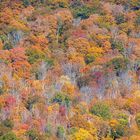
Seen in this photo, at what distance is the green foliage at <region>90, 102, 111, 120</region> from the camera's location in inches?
2147

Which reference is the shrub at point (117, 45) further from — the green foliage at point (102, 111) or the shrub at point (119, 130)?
the shrub at point (119, 130)

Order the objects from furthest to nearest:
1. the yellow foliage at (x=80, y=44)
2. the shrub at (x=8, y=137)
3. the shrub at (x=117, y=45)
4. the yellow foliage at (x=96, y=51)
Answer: the shrub at (x=117, y=45) < the yellow foliage at (x=80, y=44) < the yellow foliage at (x=96, y=51) < the shrub at (x=8, y=137)

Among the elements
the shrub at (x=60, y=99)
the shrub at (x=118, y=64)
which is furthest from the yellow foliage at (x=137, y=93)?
the shrub at (x=60, y=99)

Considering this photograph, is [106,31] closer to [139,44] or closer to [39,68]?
[139,44]

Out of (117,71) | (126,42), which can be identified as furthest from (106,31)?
(117,71)

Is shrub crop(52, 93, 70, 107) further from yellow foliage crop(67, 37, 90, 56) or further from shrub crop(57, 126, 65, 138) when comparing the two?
yellow foliage crop(67, 37, 90, 56)

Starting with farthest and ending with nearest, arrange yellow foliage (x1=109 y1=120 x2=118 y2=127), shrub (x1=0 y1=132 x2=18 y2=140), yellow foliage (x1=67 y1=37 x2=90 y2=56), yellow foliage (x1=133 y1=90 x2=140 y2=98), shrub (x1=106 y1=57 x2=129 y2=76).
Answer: yellow foliage (x1=67 y1=37 x2=90 y2=56), shrub (x1=106 y1=57 x2=129 y2=76), yellow foliage (x1=133 y1=90 x2=140 y2=98), yellow foliage (x1=109 y1=120 x2=118 y2=127), shrub (x1=0 y1=132 x2=18 y2=140)

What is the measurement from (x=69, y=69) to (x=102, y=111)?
9.35 meters

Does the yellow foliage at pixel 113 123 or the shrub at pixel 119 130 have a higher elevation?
the yellow foliage at pixel 113 123

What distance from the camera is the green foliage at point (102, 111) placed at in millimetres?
54531

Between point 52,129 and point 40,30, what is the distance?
23.3 meters

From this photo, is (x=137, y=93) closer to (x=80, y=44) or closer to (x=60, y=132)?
(x=60, y=132)

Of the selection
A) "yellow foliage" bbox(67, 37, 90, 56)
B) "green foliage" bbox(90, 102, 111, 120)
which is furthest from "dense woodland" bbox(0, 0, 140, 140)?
"yellow foliage" bbox(67, 37, 90, 56)

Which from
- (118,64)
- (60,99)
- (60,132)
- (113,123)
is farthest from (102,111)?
(118,64)
